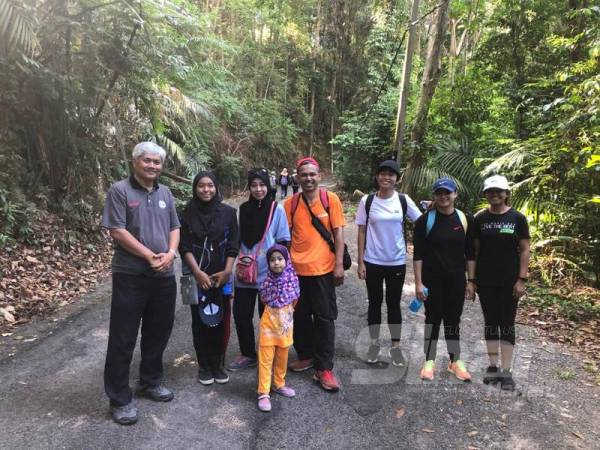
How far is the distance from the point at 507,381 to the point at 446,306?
846 millimetres

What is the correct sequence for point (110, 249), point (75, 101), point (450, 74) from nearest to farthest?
point (75, 101)
point (110, 249)
point (450, 74)

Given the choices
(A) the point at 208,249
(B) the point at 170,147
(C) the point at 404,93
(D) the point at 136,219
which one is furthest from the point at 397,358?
(B) the point at 170,147

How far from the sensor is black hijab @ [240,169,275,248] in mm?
3797

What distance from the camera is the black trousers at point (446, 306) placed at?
3.84m

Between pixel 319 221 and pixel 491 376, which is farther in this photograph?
pixel 491 376

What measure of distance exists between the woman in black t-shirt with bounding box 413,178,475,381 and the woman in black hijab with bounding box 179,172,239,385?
164 cm

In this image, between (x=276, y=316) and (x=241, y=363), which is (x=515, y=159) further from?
(x=241, y=363)

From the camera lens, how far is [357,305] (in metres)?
6.31

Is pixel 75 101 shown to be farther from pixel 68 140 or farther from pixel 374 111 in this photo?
pixel 374 111

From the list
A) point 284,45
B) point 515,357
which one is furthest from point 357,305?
point 284,45

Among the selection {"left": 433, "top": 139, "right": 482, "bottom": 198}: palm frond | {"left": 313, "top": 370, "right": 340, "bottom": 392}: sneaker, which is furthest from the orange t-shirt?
{"left": 433, "top": 139, "right": 482, "bottom": 198}: palm frond

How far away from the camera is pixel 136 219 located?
316 cm

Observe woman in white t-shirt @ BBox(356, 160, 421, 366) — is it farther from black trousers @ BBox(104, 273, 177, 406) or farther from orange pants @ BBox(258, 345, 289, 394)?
black trousers @ BBox(104, 273, 177, 406)

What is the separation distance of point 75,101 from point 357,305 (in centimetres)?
597
